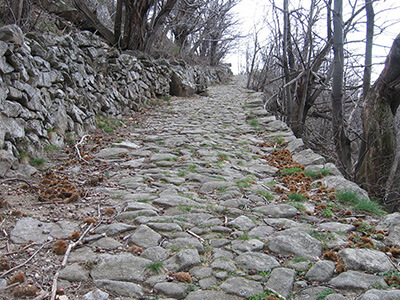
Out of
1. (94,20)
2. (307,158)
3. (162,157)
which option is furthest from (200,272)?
(94,20)

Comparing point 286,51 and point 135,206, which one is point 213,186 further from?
point 286,51

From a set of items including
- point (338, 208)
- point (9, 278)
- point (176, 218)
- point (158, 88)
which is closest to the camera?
point (9, 278)

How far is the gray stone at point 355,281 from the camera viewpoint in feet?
7.23

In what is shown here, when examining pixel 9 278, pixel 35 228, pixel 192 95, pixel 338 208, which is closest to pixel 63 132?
pixel 35 228

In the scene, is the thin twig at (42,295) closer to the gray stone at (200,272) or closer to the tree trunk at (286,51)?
the gray stone at (200,272)

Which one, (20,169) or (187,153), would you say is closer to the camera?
(20,169)

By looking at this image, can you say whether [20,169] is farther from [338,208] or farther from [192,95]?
[192,95]

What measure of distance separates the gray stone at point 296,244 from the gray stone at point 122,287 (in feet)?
4.01

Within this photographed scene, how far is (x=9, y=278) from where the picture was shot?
2.10 metres

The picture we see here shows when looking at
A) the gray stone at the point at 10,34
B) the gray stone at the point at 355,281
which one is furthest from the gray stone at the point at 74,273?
the gray stone at the point at 10,34

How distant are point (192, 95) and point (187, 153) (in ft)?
28.2

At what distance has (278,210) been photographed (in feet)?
11.9

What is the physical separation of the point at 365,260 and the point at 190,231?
4.81 feet

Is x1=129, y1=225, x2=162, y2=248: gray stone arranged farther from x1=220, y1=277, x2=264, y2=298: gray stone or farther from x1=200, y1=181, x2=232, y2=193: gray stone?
x1=200, y1=181, x2=232, y2=193: gray stone
